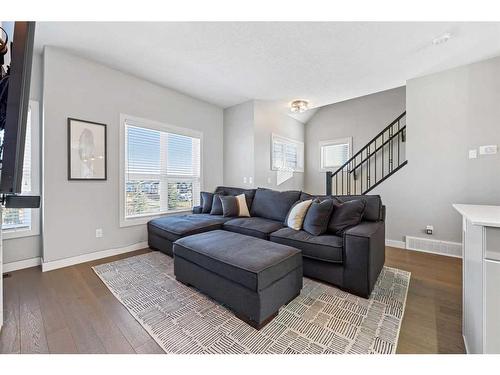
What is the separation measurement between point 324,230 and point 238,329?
130cm

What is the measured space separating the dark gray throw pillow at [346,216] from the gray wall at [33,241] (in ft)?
11.6

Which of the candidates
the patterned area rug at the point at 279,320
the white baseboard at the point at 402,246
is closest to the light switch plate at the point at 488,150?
the white baseboard at the point at 402,246

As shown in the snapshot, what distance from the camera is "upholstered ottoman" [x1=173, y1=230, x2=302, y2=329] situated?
1.51 m

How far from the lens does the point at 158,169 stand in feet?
11.9

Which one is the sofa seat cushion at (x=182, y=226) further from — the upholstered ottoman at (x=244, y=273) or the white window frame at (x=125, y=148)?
the upholstered ottoman at (x=244, y=273)

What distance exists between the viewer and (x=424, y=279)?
88.7 inches

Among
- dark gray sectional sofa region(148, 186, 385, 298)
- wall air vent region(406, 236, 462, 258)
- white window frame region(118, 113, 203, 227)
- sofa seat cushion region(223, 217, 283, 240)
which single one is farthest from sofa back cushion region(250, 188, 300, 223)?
wall air vent region(406, 236, 462, 258)

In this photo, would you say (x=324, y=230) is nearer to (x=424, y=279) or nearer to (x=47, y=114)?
(x=424, y=279)

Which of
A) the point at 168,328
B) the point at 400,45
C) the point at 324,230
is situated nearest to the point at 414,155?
the point at 400,45

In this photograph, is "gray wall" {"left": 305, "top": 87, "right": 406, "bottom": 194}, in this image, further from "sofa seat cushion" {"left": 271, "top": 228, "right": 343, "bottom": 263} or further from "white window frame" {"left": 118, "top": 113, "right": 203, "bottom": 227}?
"sofa seat cushion" {"left": 271, "top": 228, "right": 343, "bottom": 263}

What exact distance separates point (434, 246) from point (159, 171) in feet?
14.5

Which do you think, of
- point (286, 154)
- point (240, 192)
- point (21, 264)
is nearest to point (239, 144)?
point (240, 192)

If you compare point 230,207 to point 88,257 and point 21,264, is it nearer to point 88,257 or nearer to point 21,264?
point 88,257

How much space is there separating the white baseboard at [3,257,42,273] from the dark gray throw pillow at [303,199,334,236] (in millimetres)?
3294
